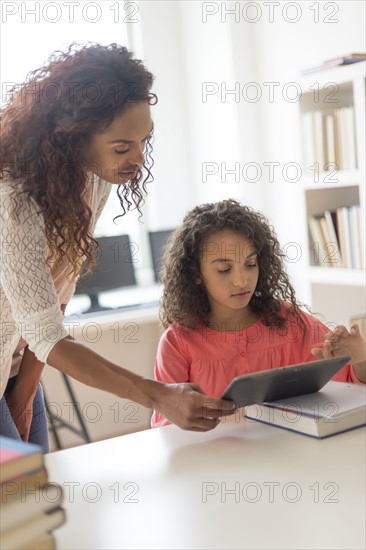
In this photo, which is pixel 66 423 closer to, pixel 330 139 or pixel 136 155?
pixel 330 139

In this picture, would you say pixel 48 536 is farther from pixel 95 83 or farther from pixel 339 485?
pixel 95 83

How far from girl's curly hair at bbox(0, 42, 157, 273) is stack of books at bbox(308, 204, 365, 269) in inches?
69.7

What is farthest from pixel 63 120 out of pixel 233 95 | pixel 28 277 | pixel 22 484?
pixel 233 95

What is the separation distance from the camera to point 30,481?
795mm

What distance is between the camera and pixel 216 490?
1.10m

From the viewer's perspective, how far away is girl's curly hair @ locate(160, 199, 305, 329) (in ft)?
6.02

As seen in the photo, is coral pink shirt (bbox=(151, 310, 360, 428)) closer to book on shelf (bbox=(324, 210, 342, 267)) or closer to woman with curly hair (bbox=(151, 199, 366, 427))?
woman with curly hair (bbox=(151, 199, 366, 427))

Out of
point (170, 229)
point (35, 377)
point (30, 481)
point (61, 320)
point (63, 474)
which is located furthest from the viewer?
point (170, 229)

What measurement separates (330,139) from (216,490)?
7.13 ft

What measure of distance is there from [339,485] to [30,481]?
505 mm

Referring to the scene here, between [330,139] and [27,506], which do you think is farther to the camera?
[330,139]

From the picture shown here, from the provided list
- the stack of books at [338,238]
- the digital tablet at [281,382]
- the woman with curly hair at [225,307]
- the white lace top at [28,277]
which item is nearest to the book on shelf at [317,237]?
the stack of books at [338,238]

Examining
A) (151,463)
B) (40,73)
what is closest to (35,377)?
(151,463)

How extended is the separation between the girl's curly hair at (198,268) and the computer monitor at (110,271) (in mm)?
1654
